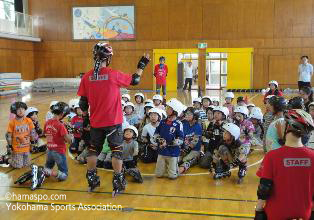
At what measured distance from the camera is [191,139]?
21.1ft

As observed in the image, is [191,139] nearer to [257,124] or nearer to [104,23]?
[257,124]

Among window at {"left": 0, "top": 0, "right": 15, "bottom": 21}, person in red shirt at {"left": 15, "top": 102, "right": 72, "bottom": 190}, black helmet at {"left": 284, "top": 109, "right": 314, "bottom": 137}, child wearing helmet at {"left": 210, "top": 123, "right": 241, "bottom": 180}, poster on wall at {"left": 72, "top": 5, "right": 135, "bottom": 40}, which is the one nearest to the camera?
black helmet at {"left": 284, "top": 109, "right": 314, "bottom": 137}

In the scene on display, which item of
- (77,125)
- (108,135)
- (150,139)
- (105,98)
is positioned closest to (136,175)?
(108,135)

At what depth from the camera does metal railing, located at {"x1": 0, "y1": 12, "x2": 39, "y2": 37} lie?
20680mm

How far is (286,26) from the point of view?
21.3 m

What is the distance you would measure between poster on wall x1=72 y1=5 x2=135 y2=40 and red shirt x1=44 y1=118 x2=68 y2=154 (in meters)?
18.3

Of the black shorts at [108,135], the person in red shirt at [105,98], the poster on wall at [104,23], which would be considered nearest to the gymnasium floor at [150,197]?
the person in red shirt at [105,98]

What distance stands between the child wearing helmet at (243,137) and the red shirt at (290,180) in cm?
302

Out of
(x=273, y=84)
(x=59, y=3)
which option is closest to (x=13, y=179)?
(x=273, y=84)

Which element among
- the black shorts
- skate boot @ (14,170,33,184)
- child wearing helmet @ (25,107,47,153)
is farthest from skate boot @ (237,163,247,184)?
child wearing helmet @ (25,107,47,153)

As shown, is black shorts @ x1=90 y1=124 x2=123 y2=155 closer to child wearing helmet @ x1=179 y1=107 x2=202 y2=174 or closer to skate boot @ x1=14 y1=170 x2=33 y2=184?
skate boot @ x1=14 y1=170 x2=33 y2=184

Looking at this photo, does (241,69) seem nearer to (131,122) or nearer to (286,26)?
(286,26)

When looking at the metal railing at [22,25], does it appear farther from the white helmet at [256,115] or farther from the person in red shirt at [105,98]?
the person in red shirt at [105,98]

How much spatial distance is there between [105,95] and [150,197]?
1551 millimetres
